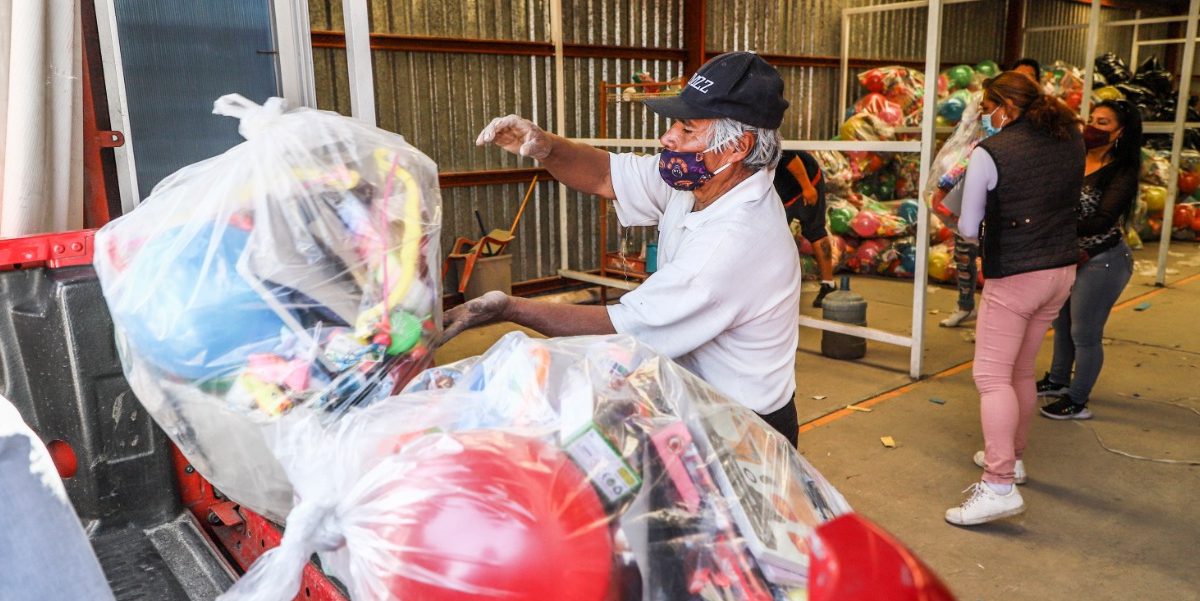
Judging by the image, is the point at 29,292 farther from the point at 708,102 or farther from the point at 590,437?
the point at 708,102

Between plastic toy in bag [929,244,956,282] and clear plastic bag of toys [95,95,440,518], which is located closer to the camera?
clear plastic bag of toys [95,95,440,518]

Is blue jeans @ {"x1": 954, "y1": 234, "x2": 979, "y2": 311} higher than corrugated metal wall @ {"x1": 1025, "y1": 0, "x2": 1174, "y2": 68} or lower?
lower

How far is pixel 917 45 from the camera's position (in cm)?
1064

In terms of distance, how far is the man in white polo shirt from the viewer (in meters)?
1.64

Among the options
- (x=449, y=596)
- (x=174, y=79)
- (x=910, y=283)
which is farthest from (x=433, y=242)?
(x=910, y=283)

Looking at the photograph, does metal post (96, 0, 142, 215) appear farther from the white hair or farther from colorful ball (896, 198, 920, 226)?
colorful ball (896, 198, 920, 226)

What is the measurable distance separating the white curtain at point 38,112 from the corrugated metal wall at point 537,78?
3.80 m

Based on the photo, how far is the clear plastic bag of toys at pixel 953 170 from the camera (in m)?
3.54

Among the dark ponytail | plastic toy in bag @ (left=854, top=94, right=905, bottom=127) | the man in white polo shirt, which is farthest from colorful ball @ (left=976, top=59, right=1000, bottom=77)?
the man in white polo shirt

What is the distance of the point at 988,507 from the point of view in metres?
3.28

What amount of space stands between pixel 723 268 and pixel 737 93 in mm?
354

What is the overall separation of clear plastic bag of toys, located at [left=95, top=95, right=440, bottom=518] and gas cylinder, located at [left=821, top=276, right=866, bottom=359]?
4640 mm

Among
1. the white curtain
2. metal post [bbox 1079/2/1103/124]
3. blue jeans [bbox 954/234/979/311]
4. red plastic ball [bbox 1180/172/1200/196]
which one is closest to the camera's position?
the white curtain

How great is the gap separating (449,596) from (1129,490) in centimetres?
371
